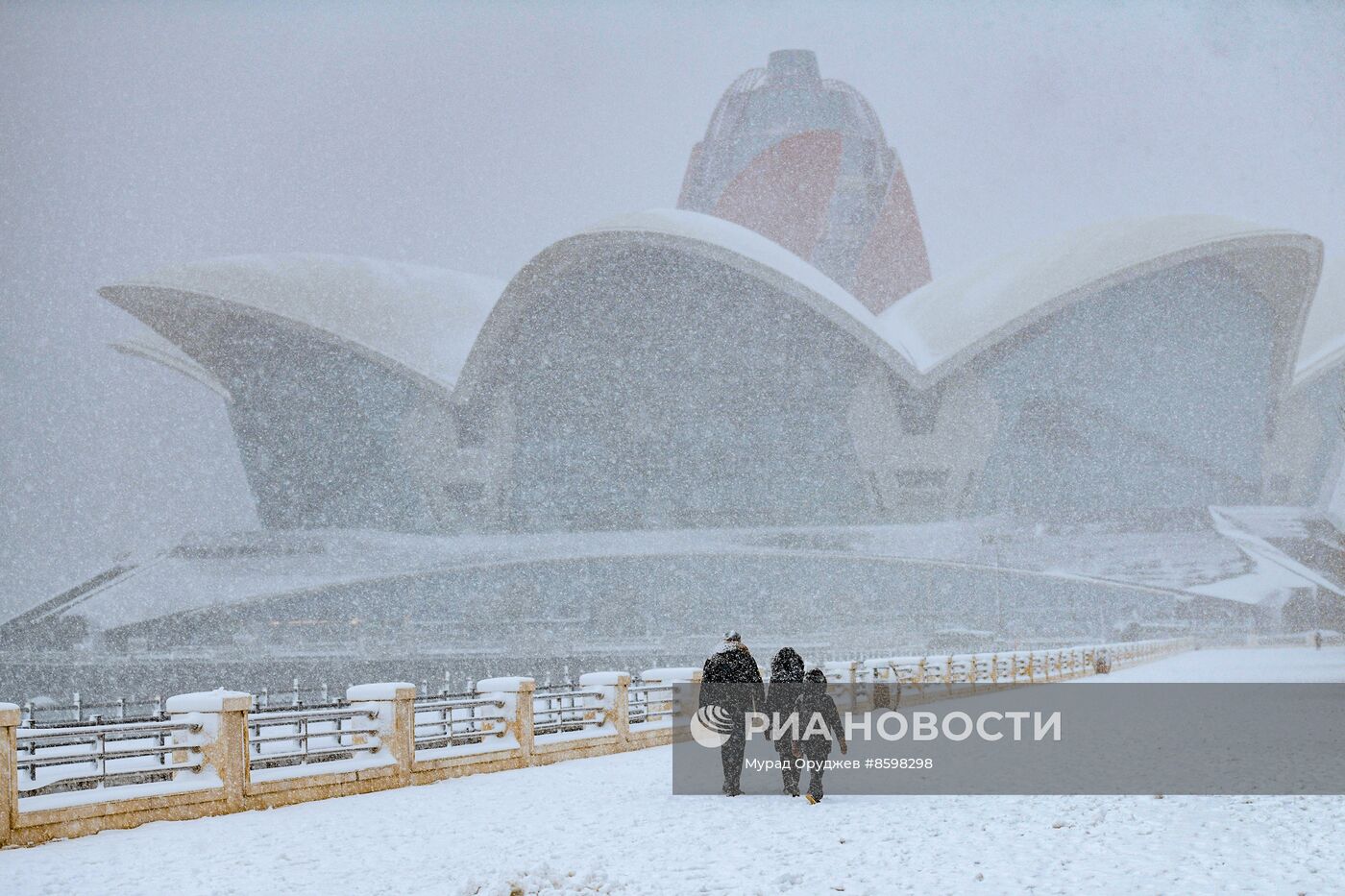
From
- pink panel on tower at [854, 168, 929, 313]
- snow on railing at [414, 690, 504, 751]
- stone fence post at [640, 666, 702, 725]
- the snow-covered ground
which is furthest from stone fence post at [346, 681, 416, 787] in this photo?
pink panel on tower at [854, 168, 929, 313]

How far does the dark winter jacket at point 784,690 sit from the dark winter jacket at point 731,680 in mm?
193

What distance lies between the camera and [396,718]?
1402cm

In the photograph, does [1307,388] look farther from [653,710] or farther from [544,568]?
[653,710]

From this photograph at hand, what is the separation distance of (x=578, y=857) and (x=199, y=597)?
61.1m

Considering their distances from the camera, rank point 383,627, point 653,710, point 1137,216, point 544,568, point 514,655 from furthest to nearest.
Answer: point 1137,216, point 544,568, point 383,627, point 514,655, point 653,710

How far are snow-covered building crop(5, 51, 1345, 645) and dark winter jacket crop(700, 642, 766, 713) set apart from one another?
52.6 m

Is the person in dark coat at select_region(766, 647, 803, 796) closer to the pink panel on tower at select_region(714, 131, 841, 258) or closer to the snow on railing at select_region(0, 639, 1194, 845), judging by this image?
the snow on railing at select_region(0, 639, 1194, 845)

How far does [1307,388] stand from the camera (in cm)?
7950

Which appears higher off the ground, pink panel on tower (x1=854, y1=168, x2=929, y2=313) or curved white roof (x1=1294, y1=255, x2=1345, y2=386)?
pink panel on tower (x1=854, y1=168, x2=929, y2=313)

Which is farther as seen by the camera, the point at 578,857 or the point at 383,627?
the point at 383,627

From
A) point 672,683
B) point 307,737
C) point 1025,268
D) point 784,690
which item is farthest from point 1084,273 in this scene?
point 307,737

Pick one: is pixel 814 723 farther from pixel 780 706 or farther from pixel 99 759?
pixel 99 759

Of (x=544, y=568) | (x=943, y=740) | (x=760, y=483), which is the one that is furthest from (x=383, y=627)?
(x=943, y=740)

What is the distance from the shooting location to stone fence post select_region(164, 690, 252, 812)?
11.8 m
